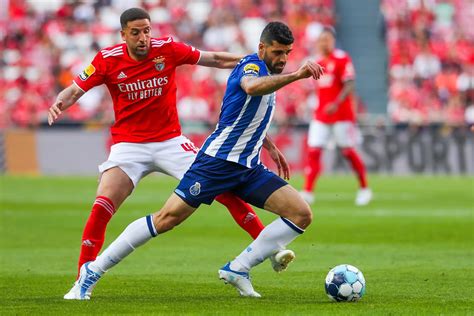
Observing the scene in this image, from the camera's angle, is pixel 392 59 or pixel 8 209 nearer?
pixel 8 209

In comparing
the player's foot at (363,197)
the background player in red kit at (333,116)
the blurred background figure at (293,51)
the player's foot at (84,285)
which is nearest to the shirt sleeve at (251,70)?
the player's foot at (84,285)

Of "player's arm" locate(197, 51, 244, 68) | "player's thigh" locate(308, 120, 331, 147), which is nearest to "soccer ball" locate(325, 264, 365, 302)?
"player's arm" locate(197, 51, 244, 68)

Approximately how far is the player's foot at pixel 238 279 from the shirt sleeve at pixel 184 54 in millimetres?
1994

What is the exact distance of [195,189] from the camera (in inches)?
337

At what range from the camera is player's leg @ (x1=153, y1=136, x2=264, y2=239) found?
9.37 meters

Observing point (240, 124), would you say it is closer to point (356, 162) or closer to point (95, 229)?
point (95, 229)

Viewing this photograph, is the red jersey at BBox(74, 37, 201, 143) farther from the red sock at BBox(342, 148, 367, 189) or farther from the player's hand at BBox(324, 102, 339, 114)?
the red sock at BBox(342, 148, 367, 189)

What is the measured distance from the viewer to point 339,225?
621 inches

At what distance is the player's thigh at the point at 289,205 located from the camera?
863 cm

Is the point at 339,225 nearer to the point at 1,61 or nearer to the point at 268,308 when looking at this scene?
the point at 268,308

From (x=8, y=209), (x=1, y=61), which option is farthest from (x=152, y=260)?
(x=1, y=61)

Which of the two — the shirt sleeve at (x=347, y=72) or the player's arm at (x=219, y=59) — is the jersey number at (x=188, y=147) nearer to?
the player's arm at (x=219, y=59)

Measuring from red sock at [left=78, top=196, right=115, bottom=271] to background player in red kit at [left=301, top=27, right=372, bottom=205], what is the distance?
29.7ft

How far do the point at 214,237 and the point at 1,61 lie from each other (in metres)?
17.9
